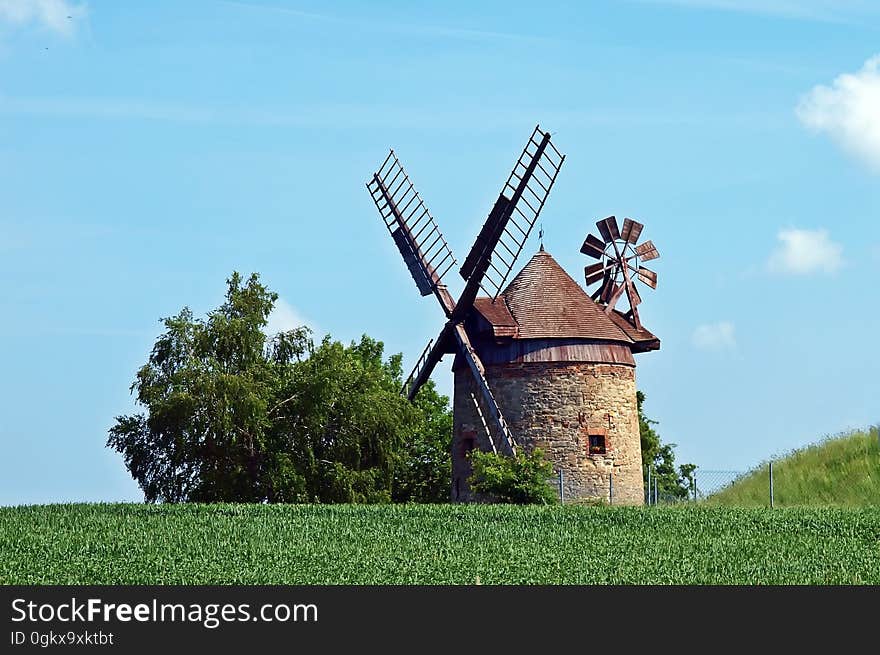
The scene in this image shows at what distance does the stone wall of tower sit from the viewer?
36.3 meters

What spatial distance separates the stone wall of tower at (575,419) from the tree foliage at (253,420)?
3653 millimetres

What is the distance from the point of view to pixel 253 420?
37375 millimetres

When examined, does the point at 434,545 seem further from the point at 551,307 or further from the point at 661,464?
the point at 661,464

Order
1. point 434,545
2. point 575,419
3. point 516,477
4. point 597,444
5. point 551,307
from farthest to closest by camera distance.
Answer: point 551,307 → point 597,444 → point 575,419 → point 516,477 → point 434,545

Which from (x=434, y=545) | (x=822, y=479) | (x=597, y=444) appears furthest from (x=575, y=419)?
(x=434, y=545)

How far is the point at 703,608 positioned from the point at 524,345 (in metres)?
19.5

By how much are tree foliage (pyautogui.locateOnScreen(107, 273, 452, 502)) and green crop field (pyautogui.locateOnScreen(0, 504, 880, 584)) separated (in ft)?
20.1

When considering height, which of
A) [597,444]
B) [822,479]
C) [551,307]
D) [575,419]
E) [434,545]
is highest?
[551,307]

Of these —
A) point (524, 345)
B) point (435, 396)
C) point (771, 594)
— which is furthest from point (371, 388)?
point (771, 594)

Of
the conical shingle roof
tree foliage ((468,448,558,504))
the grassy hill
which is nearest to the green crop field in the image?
tree foliage ((468,448,558,504))

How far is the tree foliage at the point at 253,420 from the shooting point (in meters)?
A: 37.4

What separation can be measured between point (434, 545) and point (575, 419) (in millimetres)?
12526

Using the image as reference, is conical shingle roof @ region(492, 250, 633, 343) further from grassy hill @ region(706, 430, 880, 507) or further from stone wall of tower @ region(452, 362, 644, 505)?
grassy hill @ region(706, 430, 880, 507)

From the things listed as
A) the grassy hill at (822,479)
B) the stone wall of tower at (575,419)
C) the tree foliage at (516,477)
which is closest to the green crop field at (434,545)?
the tree foliage at (516,477)
